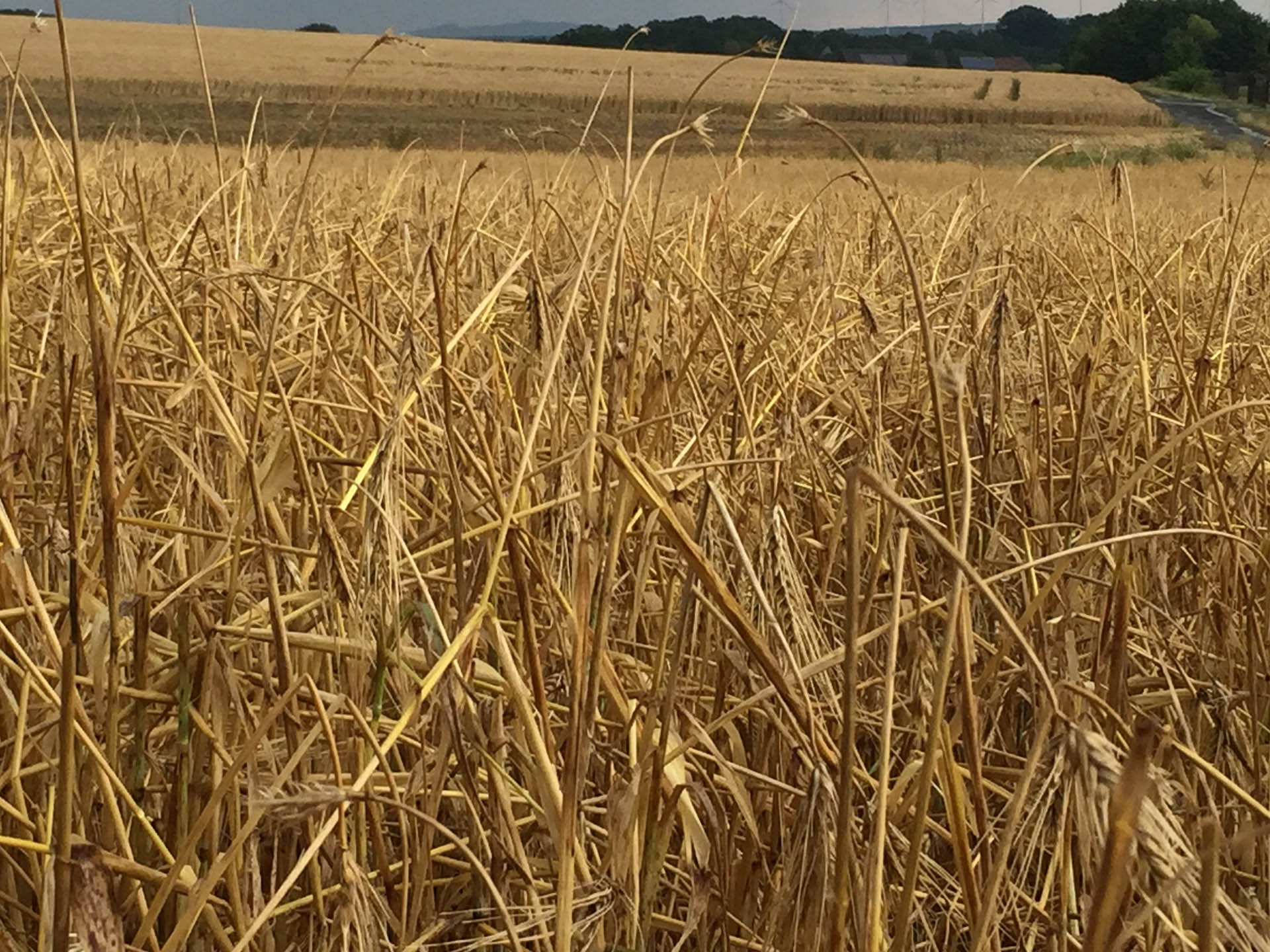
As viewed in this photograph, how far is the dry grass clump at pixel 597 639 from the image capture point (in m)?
0.46

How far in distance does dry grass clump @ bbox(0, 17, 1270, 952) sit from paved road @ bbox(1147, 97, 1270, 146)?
19504mm

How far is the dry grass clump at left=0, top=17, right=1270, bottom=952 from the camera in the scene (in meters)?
0.46

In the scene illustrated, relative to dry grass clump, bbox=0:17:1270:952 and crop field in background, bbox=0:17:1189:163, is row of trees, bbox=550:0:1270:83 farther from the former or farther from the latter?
dry grass clump, bbox=0:17:1270:952

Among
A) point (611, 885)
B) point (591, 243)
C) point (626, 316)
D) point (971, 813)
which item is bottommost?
point (971, 813)

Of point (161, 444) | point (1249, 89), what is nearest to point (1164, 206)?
point (161, 444)

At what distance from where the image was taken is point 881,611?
1.05 m

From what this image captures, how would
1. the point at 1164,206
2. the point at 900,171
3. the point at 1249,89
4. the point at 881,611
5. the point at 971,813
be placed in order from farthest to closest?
the point at 1249,89, the point at 900,171, the point at 1164,206, the point at 881,611, the point at 971,813

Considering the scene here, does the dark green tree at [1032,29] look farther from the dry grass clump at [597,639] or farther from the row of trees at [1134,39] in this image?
the dry grass clump at [597,639]

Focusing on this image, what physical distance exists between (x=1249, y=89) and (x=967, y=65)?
17.4 meters

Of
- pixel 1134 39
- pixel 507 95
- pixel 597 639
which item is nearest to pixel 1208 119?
pixel 507 95

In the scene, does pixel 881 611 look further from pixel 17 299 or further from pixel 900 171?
pixel 900 171

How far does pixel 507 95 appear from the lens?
22.4 meters

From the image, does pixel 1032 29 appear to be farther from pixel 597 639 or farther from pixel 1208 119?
pixel 597 639

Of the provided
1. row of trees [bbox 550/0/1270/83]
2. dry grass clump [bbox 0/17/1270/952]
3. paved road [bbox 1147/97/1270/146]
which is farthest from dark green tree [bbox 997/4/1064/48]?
dry grass clump [bbox 0/17/1270/952]
